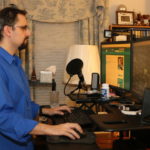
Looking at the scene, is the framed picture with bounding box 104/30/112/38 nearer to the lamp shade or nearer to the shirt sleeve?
the lamp shade

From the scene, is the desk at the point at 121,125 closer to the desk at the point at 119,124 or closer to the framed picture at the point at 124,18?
the desk at the point at 119,124

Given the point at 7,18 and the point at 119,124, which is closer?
the point at 119,124

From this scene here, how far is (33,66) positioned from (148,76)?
209 centimetres

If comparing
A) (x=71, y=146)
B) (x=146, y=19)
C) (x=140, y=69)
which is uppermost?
(x=146, y=19)

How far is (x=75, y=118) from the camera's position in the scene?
1.58 m

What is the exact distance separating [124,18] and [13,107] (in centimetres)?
280

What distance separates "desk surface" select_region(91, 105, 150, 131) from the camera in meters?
1.21

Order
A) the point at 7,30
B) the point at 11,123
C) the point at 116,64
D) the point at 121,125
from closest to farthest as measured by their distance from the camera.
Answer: the point at 11,123, the point at 121,125, the point at 7,30, the point at 116,64

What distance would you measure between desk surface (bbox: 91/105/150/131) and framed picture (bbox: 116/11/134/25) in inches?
92.7

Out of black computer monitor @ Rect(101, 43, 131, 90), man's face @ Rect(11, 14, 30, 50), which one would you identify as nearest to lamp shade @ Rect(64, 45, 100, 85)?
black computer monitor @ Rect(101, 43, 131, 90)

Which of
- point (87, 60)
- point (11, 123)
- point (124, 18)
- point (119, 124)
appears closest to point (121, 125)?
point (119, 124)

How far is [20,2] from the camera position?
321cm

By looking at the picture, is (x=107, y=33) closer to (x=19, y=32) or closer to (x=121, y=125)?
(x=19, y=32)

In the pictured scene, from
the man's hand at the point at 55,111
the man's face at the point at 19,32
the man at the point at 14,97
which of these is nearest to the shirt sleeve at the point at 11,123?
the man at the point at 14,97
